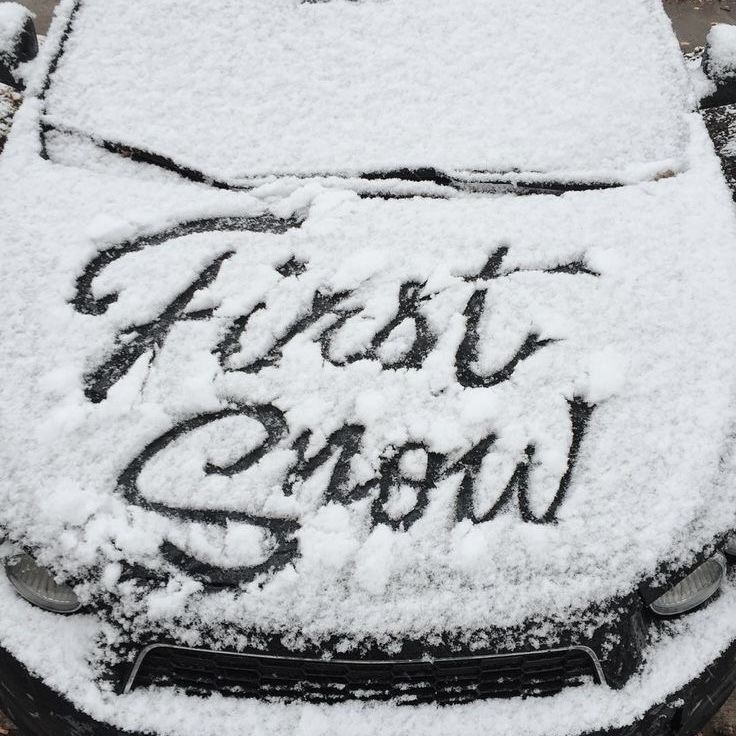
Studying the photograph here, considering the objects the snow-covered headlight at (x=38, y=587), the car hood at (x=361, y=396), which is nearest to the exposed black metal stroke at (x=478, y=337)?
the car hood at (x=361, y=396)

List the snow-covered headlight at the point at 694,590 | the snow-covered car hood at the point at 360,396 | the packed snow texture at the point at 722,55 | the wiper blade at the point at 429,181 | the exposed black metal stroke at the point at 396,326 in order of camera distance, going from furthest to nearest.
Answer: the packed snow texture at the point at 722,55, the wiper blade at the point at 429,181, the exposed black metal stroke at the point at 396,326, the snow-covered headlight at the point at 694,590, the snow-covered car hood at the point at 360,396

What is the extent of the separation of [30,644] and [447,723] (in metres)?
0.91

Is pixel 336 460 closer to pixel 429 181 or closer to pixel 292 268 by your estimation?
pixel 292 268

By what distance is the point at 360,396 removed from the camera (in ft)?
5.82

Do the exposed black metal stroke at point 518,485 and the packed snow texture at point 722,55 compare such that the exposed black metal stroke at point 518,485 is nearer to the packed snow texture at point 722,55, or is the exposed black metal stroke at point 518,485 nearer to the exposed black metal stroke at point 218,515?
the exposed black metal stroke at point 218,515

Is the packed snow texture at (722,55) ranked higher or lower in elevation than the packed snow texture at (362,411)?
higher

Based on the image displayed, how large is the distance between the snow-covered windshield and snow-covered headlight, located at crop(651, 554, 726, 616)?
108 centimetres

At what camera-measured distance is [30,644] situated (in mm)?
1682

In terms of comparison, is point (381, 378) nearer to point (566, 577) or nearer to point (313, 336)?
point (313, 336)

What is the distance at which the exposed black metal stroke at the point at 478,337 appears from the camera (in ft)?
5.97

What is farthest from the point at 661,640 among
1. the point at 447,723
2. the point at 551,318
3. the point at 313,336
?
the point at 313,336

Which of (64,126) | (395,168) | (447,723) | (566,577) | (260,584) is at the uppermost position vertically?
(395,168)

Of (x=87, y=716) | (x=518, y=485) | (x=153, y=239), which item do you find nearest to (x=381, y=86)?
(x=153, y=239)

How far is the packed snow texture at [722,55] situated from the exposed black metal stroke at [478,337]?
1266 mm
